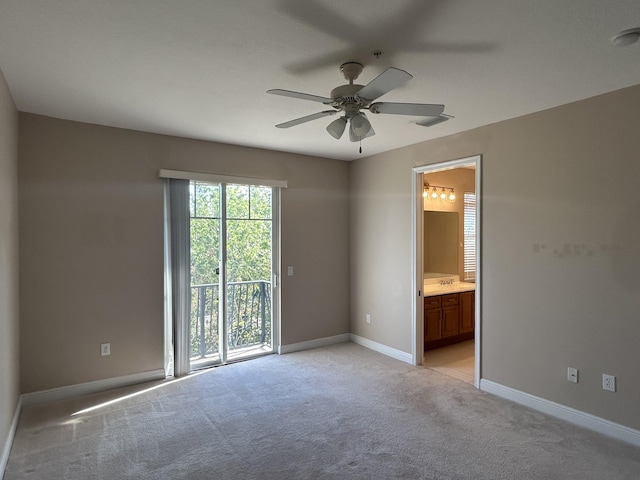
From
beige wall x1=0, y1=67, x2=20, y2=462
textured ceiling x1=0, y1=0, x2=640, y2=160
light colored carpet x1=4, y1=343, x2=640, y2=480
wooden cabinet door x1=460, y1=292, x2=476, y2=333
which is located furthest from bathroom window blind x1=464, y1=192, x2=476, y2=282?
beige wall x1=0, y1=67, x2=20, y2=462

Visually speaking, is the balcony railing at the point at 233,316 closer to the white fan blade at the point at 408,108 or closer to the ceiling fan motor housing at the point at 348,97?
the ceiling fan motor housing at the point at 348,97

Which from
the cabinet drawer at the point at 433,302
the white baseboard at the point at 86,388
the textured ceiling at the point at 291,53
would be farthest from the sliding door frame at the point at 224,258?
the cabinet drawer at the point at 433,302

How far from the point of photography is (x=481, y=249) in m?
3.75

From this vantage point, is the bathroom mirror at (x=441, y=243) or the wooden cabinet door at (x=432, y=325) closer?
the wooden cabinet door at (x=432, y=325)

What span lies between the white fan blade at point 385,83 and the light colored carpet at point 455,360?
10.4 feet

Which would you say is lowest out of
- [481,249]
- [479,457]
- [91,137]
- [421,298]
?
[479,457]

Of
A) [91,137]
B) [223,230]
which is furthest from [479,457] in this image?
[91,137]

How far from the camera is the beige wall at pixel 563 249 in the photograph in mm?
2777

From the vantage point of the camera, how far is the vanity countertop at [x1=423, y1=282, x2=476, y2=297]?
4.97m

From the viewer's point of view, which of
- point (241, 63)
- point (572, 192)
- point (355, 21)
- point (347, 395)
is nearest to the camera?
point (355, 21)

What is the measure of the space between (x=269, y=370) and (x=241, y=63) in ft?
10.5

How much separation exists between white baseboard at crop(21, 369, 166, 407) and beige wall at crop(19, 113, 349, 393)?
5cm

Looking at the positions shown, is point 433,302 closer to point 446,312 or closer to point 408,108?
point 446,312

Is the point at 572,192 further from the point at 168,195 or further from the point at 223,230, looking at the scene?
the point at 168,195
